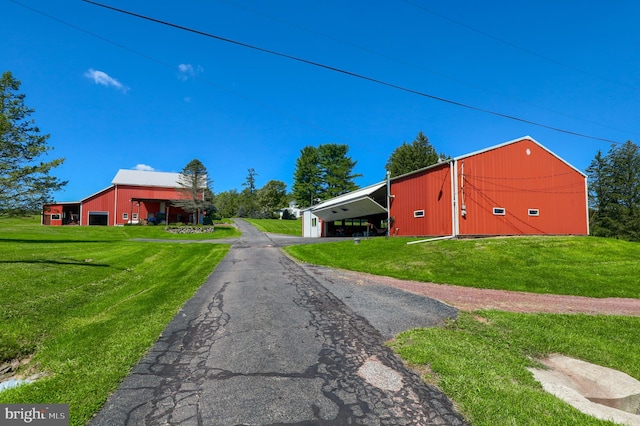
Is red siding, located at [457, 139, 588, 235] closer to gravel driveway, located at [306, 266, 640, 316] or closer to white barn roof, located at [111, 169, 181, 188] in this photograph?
gravel driveway, located at [306, 266, 640, 316]

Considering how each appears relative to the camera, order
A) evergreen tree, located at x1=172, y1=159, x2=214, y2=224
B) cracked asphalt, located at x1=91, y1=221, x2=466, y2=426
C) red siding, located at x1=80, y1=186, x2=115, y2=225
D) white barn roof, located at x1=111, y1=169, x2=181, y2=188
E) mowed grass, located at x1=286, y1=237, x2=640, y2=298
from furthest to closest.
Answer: white barn roof, located at x1=111, y1=169, x2=181, y2=188 → red siding, located at x1=80, y1=186, x2=115, y2=225 → evergreen tree, located at x1=172, y1=159, x2=214, y2=224 → mowed grass, located at x1=286, y1=237, x2=640, y2=298 → cracked asphalt, located at x1=91, y1=221, x2=466, y2=426

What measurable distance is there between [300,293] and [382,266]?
6.41 m

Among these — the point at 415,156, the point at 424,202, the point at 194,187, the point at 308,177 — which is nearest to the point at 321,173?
the point at 308,177

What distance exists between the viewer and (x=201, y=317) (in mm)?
6340

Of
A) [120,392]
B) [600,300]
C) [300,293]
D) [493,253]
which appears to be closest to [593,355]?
[600,300]

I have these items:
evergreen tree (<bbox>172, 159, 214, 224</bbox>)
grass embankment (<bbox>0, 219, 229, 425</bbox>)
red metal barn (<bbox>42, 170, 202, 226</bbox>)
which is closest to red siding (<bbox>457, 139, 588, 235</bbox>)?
grass embankment (<bbox>0, 219, 229, 425</bbox>)

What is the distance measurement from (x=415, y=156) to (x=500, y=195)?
39725 mm

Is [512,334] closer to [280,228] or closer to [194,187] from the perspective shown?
[194,187]

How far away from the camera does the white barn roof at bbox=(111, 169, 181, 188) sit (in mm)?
47997

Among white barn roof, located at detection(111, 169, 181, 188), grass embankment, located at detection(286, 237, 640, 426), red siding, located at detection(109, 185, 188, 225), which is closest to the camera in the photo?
grass embankment, located at detection(286, 237, 640, 426)

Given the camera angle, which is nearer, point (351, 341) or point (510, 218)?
point (351, 341)

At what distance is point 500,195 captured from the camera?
2003 cm

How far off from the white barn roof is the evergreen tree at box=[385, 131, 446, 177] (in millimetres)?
39152

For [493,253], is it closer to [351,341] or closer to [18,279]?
[351,341]
